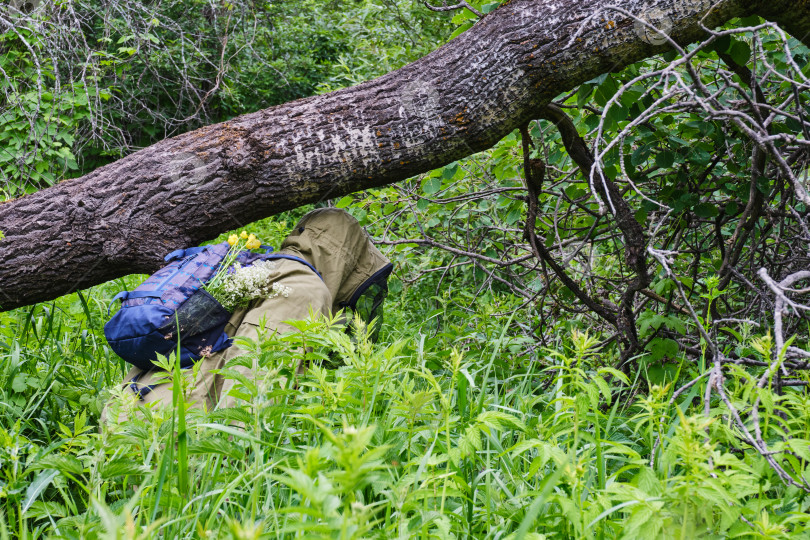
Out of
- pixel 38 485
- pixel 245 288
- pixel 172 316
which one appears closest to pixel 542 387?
pixel 245 288

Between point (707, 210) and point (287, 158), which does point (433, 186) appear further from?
point (707, 210)

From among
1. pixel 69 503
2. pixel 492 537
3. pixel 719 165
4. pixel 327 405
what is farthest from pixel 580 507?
pixel 719 165

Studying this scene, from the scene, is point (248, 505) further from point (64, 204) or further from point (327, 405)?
point (64, 204)

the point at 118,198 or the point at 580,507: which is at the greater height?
the point at 118,198

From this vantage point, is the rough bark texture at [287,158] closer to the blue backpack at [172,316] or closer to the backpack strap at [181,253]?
the backpack strap at [181,253]

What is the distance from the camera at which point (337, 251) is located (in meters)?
2.77

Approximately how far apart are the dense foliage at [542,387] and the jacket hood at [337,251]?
0.31 metres

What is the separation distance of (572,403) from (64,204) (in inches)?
81.1

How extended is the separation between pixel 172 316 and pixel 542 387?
1631 mm

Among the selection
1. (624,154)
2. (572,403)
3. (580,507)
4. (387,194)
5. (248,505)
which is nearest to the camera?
(580,507)

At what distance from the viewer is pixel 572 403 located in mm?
1582

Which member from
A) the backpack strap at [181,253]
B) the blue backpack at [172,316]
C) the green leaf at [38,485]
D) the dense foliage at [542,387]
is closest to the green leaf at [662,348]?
the dense foliage at [542,387]

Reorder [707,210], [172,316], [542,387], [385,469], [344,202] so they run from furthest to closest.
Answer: [344,202] → [542,387] → [707,210] → [172,316] → [385,469]

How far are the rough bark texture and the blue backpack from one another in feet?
0.69
